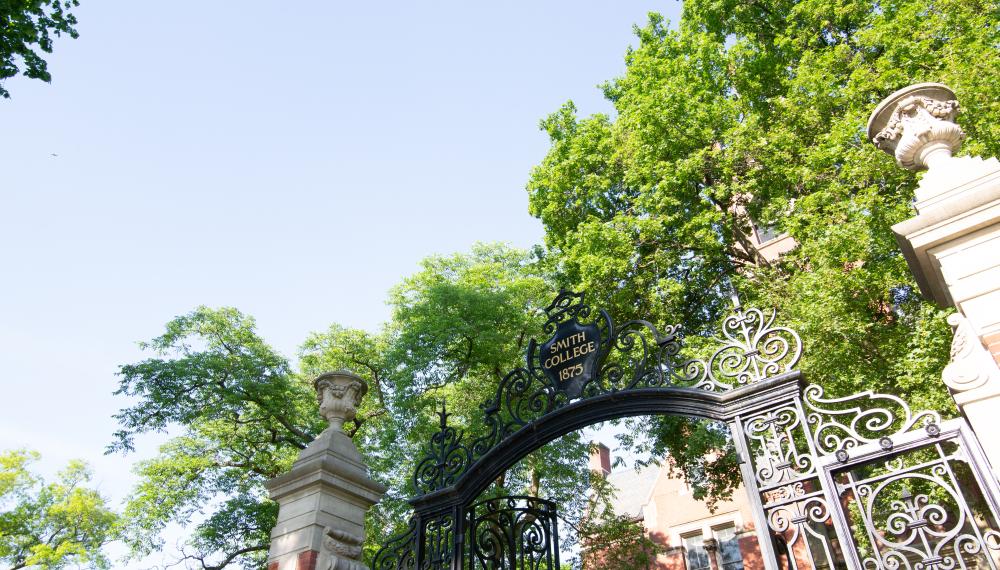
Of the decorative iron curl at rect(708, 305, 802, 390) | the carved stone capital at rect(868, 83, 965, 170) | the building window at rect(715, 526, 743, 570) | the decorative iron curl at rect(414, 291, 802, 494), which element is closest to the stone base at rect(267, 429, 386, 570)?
the decorative iron curl at rect(414, 291, 802, 494)

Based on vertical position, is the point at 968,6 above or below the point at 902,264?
above

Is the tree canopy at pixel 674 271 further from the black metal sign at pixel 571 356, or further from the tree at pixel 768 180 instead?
the black metal sign at pixel 571 356

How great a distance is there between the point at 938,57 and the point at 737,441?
8887mm

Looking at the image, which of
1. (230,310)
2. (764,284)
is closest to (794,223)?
(764,284)

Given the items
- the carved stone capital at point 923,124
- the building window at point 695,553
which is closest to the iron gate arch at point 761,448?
the carved stone capital at point 923,124

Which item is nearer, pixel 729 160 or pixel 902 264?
pixel 902 264

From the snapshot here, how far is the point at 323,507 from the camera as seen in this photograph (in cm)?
596

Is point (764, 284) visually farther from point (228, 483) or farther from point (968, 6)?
point (228, 483)

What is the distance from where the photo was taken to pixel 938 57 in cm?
1049

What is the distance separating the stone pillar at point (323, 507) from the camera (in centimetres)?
577

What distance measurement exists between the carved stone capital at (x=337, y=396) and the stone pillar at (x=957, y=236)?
16.5 ft

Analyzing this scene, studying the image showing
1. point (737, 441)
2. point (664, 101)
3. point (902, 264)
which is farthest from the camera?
point (664, 101)

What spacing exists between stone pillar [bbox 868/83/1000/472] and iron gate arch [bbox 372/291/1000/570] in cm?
27

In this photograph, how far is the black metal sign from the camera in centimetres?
596
